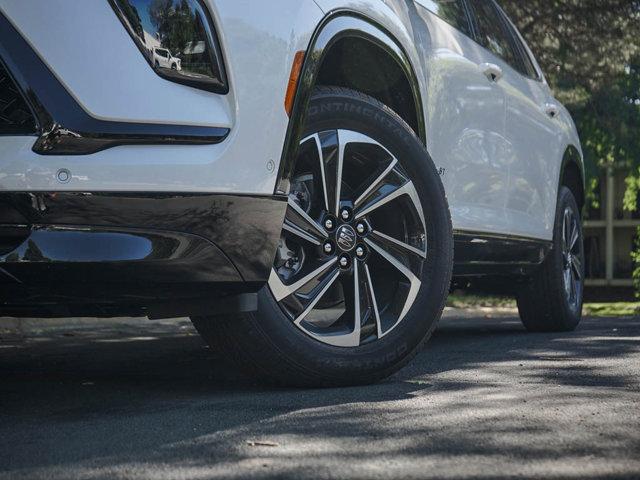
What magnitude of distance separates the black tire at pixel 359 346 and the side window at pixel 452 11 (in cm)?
95

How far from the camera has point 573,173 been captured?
7191 millimetres

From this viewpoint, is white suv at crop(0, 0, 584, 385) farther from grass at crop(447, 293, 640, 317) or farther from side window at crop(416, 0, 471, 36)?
grass at crop(447, 293, 640, 317)

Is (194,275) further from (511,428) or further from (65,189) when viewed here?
(511,428)

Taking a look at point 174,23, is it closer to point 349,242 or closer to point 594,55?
point 349,242

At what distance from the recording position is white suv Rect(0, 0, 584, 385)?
316 centimetres

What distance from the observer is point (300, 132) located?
3.65 m

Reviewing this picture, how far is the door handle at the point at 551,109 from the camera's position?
21.2 ft

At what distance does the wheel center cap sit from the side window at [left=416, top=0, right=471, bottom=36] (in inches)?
53.0

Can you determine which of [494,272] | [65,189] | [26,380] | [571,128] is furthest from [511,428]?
[571,128]

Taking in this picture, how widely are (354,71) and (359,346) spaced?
111 cm

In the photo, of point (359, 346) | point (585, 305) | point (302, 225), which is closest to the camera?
point (302, 225)

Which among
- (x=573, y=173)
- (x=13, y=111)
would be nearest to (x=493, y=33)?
(x=573, y=173)

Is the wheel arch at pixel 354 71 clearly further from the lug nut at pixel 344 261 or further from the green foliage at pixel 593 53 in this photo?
the green foliage at pixel 593 53

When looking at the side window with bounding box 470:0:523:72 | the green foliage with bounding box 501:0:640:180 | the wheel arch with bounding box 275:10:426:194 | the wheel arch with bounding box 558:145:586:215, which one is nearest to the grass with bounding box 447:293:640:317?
the green foliage with bounding box 501:0:640:180
